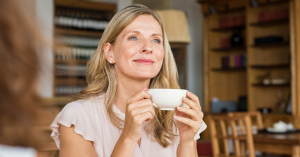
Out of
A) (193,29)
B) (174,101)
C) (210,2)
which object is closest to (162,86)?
(174,101)

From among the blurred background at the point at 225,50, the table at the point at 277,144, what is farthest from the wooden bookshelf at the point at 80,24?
the table at the point at 277,144

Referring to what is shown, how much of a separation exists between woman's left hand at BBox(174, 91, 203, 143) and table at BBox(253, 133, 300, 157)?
1676mm

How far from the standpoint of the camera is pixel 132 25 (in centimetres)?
130

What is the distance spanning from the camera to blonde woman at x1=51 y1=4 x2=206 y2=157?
3.78ft

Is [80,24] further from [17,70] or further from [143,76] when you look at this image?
[17,70]

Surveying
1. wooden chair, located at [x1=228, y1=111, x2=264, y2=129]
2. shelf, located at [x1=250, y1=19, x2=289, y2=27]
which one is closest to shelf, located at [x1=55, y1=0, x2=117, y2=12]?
shelf, located at [x1=250, y1=19, x2=289, y2=27]

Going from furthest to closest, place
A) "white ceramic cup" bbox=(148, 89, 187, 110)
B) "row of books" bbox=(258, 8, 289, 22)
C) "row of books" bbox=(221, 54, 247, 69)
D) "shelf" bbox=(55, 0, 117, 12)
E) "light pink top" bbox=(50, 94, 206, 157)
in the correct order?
"row of books" bbox=(221, 54, 247, 69), "shelf" bbox=(55, 0, 117, 12), "row of books" bbox=(258, 8, 289, 22), "light pink top" bbox=(50, 94, 206, 157), "white ceramic cup" bbox=(148, 89, 187, 110)

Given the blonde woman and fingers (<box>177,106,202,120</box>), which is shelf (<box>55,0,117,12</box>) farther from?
fingers (<box>177,106,202,120</box>)

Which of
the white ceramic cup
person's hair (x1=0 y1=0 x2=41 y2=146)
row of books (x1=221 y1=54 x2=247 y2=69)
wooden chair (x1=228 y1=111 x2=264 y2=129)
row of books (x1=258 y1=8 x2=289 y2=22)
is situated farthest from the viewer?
row of books (x1=221 y1=54 x2=247 y2=69)

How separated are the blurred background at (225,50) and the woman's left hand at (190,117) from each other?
2943 millimetres

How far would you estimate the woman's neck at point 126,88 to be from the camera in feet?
4.32

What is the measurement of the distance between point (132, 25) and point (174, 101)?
17.3 inches

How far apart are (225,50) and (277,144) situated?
11.1 ft

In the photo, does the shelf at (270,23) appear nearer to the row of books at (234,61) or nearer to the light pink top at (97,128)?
the row of books at (234,61)
